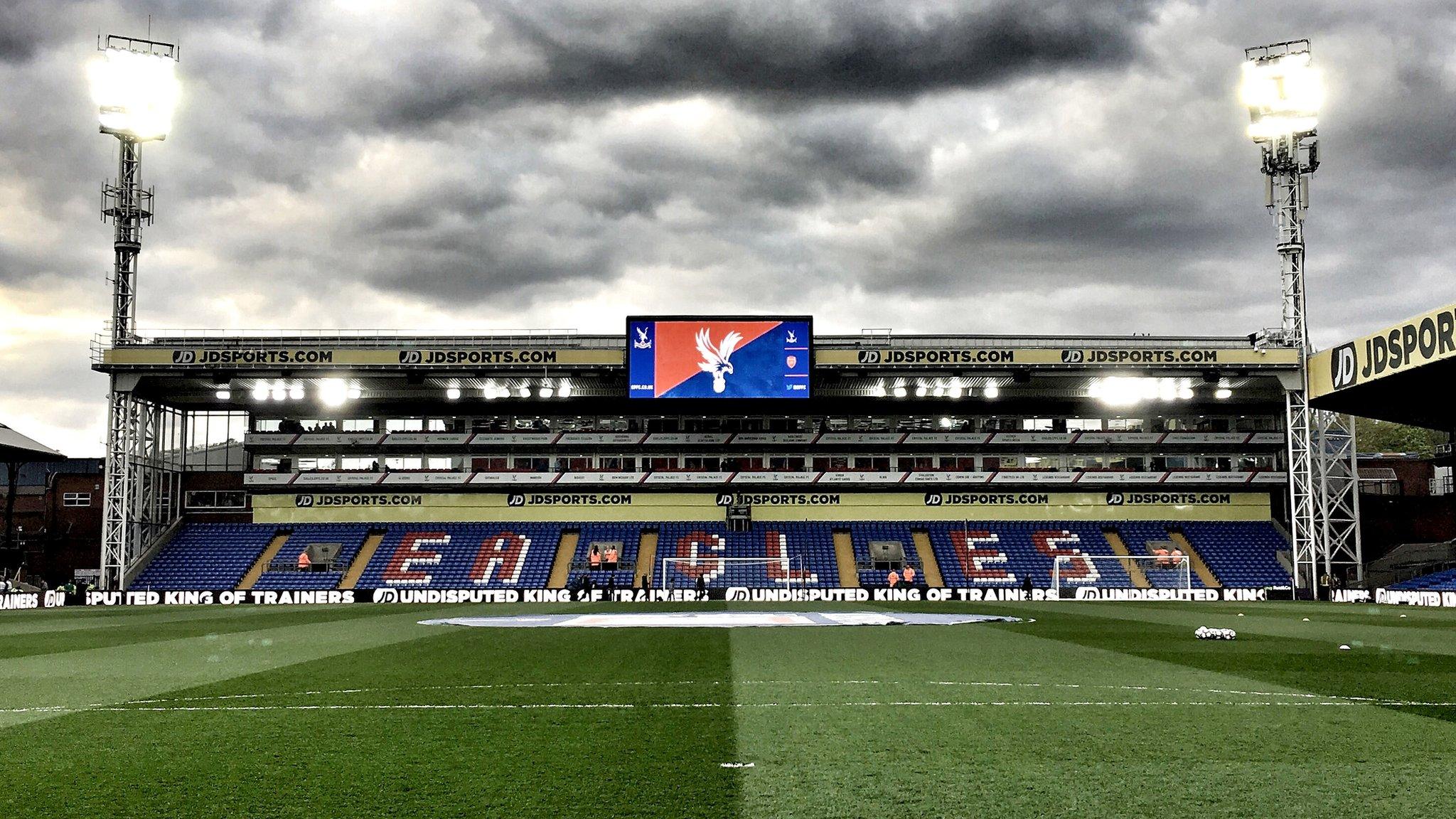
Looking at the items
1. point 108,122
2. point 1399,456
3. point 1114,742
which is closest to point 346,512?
point 108,122

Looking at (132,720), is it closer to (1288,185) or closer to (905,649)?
(905,649)

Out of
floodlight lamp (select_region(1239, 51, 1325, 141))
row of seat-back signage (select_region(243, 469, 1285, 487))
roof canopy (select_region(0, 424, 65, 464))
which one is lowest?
row of seat-back signage (select_region(243, 469, 1285, 487))

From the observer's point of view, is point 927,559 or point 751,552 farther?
point 751,552

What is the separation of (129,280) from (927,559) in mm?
41738

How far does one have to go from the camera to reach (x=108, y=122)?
50406 millimetres

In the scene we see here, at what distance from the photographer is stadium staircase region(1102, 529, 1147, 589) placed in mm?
53531

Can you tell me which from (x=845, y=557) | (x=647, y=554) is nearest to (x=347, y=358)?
(x=647, y=554)

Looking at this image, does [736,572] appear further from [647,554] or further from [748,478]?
[748,478]

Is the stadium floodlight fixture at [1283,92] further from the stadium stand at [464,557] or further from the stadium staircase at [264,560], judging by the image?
the stadium staircase at [264,560]

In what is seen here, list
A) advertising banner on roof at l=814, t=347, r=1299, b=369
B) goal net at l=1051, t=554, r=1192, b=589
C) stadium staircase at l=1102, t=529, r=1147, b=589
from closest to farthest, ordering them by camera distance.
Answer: goal net at l=1051, t=554, r=1192, b=589, stadium staircase at l=1102, t=529, r=1147, b=589, advertising banner on roof at l=814, t=347, r=1299, b=369

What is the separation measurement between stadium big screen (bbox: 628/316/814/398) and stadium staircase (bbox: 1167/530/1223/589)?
22.0 meters

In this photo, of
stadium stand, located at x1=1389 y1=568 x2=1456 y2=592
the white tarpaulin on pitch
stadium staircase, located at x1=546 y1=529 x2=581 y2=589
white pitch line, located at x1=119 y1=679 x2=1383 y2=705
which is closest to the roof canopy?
stadium staircase, located at x1=546 y1=529 x2=581 y2=589

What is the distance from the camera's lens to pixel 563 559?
186 feet

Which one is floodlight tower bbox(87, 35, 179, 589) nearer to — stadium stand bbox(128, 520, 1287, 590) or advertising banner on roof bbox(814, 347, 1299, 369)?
stadium stand bbox(128, 520, 1287, 590)
